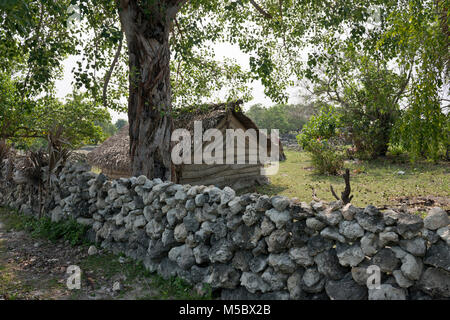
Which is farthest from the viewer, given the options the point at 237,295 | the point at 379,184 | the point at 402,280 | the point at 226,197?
the point at 379,184

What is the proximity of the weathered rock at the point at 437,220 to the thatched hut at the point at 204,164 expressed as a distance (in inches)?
297

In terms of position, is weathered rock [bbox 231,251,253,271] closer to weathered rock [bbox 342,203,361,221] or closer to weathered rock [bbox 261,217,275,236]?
weathered rock [bbox 261,217,275,236]

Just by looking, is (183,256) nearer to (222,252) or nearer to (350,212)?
(222,252)

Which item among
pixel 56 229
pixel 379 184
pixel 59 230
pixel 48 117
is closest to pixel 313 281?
pixel 59 230

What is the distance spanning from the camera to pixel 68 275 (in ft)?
16.3

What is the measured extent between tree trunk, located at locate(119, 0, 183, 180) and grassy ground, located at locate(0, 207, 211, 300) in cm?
209

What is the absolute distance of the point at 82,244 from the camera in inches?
246

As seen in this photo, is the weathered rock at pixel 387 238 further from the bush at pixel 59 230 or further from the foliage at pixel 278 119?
the foliage at pixel 278 119

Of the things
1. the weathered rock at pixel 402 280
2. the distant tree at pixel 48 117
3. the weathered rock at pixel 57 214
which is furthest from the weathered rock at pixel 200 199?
the distant tree at pixel 48 117

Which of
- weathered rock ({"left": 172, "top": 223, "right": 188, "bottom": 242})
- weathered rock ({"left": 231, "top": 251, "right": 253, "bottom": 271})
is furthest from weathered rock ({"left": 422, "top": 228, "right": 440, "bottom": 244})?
weathered rock ({"left": 172, "top": 223, "right": 188, "bottom": 242})

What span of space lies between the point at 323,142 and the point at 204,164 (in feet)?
23.9

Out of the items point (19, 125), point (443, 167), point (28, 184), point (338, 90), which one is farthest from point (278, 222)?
point (338, 90)

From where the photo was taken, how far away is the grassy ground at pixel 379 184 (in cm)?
985
